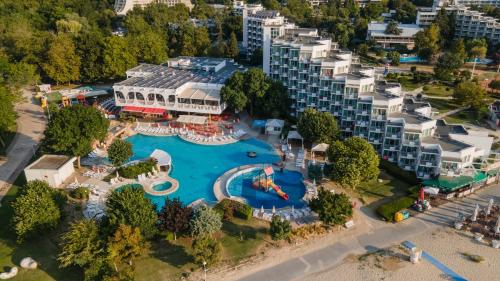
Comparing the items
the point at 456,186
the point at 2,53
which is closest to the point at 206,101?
the point at 456,186

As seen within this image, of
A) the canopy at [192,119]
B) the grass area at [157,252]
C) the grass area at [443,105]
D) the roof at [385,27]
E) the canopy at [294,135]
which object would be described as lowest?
the grass area at [157,252]

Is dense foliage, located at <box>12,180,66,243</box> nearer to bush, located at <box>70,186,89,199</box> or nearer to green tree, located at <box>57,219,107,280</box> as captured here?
green tree, located at <box>57,219,107,280</box>

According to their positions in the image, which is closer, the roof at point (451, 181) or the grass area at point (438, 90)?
the roof at point (451, 181)

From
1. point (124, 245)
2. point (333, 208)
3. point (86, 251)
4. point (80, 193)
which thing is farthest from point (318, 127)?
point (86, 251)

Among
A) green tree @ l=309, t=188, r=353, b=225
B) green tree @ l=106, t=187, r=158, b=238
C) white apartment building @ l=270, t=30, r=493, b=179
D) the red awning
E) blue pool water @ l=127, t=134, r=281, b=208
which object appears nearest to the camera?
green tree @ l=106, t=187, r=158, b=238

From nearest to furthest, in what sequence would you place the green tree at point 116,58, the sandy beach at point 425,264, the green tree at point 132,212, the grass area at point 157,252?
the sandy beach at point 425,264, the grass area at point 157,252, the green tree at point 132,212, the green tree at point 116,58

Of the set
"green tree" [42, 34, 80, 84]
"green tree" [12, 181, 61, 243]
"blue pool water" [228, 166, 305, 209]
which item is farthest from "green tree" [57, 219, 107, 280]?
"green tree" [42, 34, 80, 84]

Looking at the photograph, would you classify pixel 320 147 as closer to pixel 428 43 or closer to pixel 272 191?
pixel 272 191

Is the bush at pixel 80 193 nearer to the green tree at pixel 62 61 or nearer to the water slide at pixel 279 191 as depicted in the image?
the water slide at pixel 279 191

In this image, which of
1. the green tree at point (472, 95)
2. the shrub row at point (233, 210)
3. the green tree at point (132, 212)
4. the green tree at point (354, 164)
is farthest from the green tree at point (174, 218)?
the green tree at point (472, 95)
